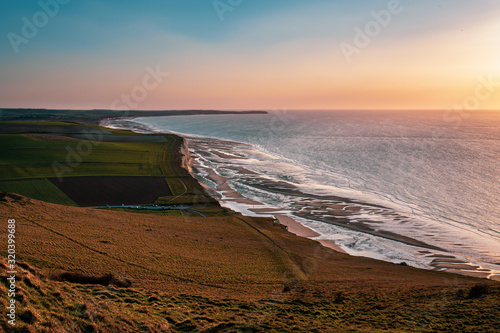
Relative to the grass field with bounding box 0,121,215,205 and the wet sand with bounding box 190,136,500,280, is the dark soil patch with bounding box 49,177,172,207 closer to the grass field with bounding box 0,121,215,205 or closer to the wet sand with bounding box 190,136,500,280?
the grass field with bounding box 0,121,215,205

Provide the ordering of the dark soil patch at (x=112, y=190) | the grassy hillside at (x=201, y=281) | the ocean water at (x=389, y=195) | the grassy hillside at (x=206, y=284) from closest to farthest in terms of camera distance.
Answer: the grassy hillside at (x=206, y=284) < the grassy hillside at (x=201, y=281) < the ocean water at (x=389, y=195) < the dark soil patch at (x=112, y=190)

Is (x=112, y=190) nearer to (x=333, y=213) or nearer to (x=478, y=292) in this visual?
(x=333, y=213)

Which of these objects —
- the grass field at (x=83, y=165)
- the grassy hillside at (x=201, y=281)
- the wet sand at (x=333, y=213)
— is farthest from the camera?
the grass field at (x=83, y=165)

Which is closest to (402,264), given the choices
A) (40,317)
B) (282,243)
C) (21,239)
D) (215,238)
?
(282,243)

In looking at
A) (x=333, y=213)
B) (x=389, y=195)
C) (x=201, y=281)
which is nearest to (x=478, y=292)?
(x=201, y=281)

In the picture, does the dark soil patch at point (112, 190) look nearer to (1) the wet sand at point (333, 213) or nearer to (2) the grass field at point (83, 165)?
(2) the grass field at point (83, 165)

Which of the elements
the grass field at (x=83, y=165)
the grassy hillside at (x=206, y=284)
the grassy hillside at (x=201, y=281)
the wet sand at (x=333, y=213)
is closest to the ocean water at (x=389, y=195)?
the wet sand at (x=333, y=213)
